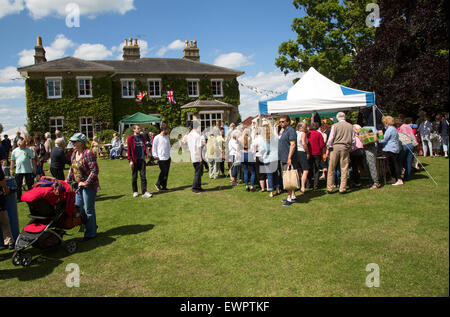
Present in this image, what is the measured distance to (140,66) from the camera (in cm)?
3011

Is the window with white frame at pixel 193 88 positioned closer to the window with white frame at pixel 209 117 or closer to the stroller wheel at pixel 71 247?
the window with white frame at pixel 209 117

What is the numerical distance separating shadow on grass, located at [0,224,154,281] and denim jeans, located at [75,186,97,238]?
166 mm

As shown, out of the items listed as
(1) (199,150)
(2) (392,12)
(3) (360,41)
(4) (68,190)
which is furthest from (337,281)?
(3) (360,41)

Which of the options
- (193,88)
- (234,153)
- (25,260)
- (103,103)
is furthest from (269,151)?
(193,88)

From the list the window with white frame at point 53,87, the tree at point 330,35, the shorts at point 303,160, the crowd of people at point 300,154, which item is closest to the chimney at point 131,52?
the window with white frame at point 53,87

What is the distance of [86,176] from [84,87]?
2517 centimetres

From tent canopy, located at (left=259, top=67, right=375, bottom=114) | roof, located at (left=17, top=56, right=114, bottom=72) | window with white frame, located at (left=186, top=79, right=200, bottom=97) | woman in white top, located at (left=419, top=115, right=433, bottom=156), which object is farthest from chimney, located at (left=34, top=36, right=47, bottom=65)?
woman in white top, located at (left=419, top=115, right=433, bottom=156)

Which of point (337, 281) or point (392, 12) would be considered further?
point (392, 12)

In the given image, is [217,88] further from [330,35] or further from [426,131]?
[426,131]

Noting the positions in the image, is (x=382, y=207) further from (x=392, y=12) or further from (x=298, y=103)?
(x=392, y=12)

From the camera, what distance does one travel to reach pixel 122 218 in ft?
22.4

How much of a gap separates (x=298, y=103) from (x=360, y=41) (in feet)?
71.8

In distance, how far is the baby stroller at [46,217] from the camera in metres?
4.61
